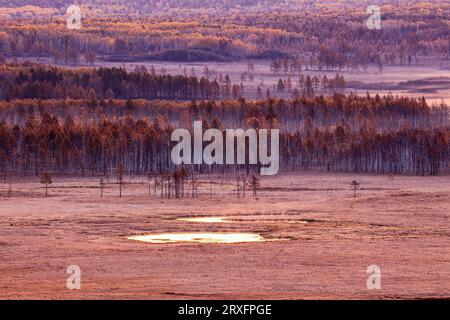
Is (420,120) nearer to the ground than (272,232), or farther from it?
farther from it

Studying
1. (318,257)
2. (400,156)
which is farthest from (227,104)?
(318,257)

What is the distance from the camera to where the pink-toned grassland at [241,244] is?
5178 cm

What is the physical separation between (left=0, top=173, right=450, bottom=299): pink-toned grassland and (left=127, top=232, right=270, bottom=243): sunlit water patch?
1.10m

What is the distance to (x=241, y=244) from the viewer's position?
65.6 metres

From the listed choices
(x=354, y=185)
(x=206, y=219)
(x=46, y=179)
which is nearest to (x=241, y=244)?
(x=206, y=219)

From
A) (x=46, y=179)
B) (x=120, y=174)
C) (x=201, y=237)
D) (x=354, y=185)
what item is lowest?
(x=201, y=237)

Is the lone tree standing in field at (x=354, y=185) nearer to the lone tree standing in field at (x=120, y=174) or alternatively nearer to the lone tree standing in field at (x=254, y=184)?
the lone tree standing in field at (x=254, y=184)

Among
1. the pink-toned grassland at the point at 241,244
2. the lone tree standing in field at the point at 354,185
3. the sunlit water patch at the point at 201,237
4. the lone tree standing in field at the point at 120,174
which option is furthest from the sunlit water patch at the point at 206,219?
the lone tree standing in field at the point at 354,185

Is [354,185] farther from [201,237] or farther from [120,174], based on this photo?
[201,237]

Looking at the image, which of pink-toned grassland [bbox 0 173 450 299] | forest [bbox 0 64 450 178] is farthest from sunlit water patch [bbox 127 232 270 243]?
forest [bbox 0 64 450 178]

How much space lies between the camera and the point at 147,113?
448ft

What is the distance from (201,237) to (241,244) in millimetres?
4283
